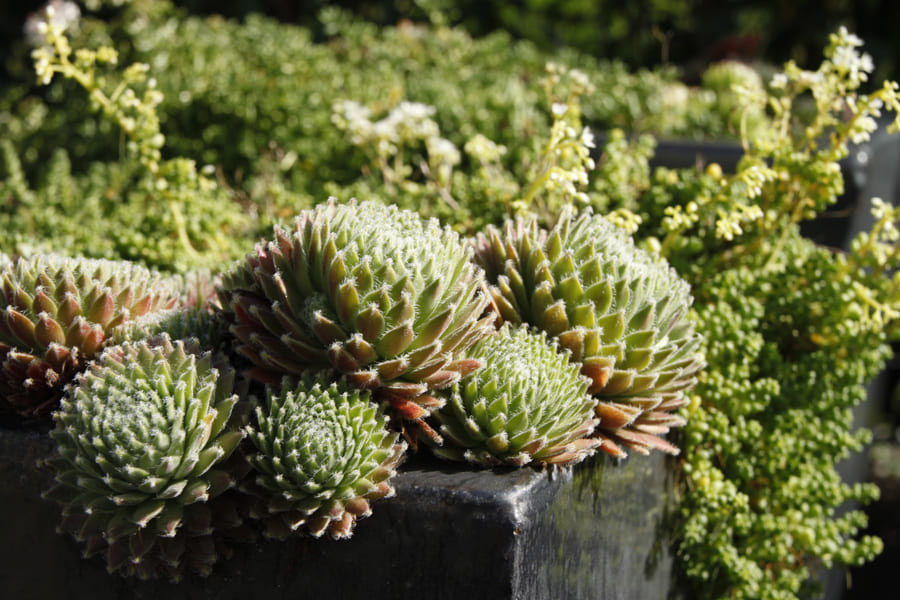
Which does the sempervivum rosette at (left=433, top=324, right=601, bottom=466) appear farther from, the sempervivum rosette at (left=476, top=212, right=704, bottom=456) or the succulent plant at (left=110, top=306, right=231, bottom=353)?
the succulent plant at (left=110, top=306, right=231, bottom=353)

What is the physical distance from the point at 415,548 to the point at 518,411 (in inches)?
11.8

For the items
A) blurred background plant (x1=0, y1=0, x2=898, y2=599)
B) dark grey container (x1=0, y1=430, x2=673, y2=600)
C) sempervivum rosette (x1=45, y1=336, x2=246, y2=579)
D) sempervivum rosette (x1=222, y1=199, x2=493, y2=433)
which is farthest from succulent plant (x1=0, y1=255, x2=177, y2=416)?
blurred background plant (x1=0, y1=0, x2=898, y2=599)

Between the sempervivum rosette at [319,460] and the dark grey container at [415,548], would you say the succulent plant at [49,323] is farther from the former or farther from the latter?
the sempervivum rosette at [319,460]

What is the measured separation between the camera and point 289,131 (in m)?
3.66

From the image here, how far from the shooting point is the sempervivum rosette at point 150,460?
142cm

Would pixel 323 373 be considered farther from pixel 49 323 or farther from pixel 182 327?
pixel 49 323

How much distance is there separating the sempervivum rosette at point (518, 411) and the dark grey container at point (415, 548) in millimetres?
39

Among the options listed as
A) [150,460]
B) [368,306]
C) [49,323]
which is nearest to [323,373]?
[368,306]

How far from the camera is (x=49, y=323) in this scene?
171 centimetres

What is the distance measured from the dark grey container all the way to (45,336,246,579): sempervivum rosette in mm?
113

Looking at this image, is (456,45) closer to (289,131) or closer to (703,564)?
(289,131)

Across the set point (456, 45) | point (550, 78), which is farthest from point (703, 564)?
point (456, 45)

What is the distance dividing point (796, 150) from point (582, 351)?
1183mm

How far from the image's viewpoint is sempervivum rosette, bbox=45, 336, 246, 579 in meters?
1.42
